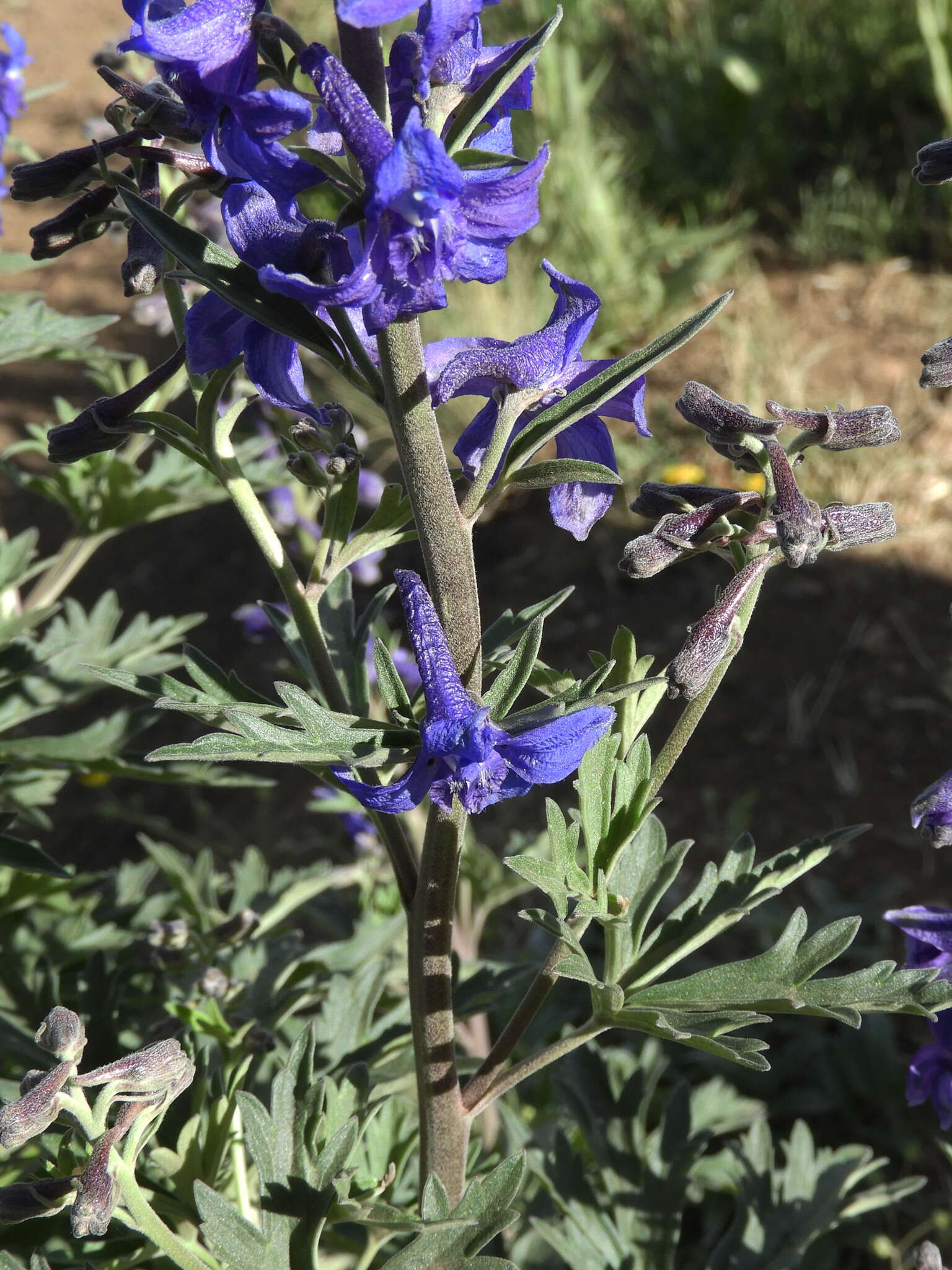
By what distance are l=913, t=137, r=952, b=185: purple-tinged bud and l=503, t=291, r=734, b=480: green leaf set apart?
0.33 m

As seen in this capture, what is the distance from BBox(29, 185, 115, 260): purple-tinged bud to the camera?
1269 millimetres

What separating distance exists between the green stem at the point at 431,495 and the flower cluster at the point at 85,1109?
0.50m

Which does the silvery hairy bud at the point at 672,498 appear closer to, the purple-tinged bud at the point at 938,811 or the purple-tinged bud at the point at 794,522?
the purple-tinged bud at the point at 794,522

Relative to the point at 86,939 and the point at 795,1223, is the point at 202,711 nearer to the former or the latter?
the point at 86,939

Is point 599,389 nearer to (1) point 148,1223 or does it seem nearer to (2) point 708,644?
(2) point 708,644

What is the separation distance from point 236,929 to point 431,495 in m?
1.10

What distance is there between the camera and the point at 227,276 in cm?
101

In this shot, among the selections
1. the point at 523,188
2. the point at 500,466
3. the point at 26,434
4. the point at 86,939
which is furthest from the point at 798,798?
the point at 26,434

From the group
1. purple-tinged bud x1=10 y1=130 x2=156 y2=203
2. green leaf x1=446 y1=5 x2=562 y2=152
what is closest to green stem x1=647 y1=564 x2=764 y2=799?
green leaf x1=446 y1=5 x2=562 y2=152

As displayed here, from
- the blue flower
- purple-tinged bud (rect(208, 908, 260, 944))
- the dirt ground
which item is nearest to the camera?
purple-tinged bud (rect(208, 908, 260, 944))

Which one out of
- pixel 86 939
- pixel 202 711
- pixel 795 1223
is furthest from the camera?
pixel 86 939

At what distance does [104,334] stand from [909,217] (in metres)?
4.28

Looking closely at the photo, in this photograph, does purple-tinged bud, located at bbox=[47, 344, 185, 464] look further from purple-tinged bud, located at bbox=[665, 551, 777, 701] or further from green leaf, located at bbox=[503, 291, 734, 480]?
purple-tinged bud, located at bbox=[665, 551, 777, 701]

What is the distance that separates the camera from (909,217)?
556 centimetres
